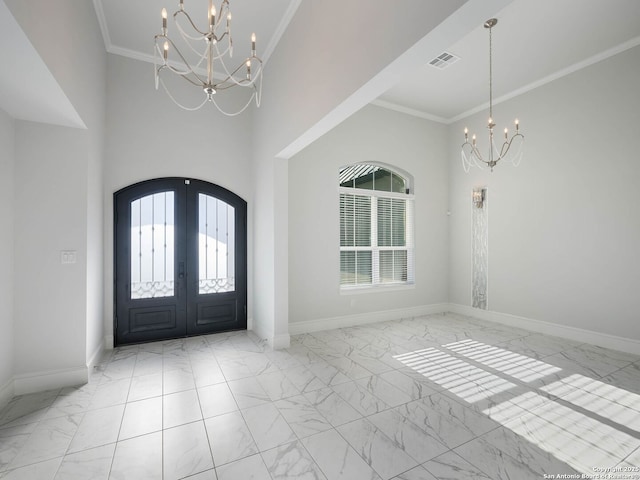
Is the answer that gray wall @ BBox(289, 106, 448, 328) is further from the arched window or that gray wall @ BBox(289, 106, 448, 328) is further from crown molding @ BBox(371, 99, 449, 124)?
the arched window

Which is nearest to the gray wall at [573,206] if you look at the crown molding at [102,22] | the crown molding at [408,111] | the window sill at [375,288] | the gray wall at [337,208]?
the crown molding at [408,111]

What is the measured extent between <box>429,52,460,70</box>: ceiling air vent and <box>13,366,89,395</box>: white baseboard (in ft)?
18.4

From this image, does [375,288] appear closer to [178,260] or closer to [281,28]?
[178,260]

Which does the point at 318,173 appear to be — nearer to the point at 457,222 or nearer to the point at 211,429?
the point at 457,222

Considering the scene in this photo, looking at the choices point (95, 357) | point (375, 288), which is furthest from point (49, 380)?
point (375, 288)

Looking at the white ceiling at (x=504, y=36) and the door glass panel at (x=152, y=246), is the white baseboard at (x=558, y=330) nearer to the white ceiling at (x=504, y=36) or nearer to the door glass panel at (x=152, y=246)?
the white ceiling at (x=504, y=36)

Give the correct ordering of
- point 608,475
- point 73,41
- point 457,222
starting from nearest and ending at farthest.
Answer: point 608,475 → point 73,41 → point 457,222

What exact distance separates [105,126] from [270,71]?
2.28 m

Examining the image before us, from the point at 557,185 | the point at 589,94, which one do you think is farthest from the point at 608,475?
the point at 589,94

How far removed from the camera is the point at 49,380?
2867mm

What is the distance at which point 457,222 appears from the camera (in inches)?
237

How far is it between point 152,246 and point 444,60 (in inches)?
190

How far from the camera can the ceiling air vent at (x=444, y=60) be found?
4.07 metres

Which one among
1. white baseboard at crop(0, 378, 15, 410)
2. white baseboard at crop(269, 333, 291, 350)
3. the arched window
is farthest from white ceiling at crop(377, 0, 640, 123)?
white baseboard at crop(0, 378, 15, 410)
